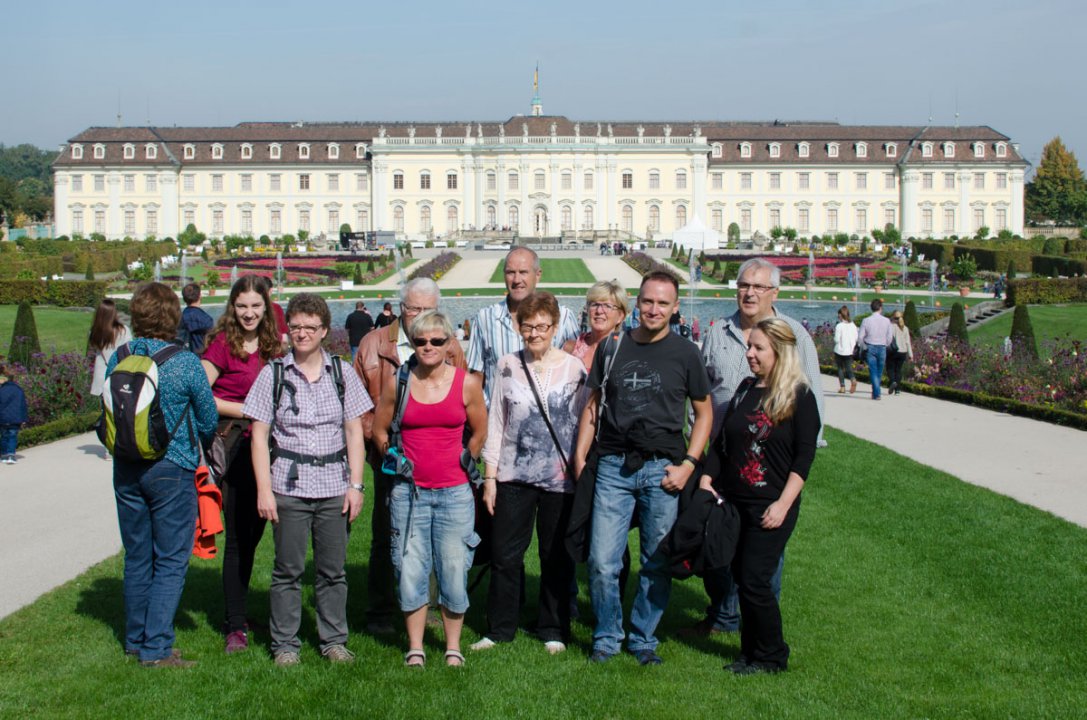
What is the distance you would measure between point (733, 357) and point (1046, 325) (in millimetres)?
19914

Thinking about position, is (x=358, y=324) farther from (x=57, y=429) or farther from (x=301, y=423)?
(x=301, y=423)

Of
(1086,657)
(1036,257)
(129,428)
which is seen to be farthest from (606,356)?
(1036,257)

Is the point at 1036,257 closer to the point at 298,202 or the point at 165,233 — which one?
the point at 298,202

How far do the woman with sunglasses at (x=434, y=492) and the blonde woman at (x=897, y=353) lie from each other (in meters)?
10.6

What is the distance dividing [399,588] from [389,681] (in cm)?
39

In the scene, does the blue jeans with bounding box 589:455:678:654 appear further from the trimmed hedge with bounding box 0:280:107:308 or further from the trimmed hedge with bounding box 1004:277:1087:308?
the trimmed hedge with bounding box 0:280:107:308

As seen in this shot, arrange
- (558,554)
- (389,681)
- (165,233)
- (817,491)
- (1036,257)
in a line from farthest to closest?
(165,233) → (1036,257) → (817,491) → (558,554) → (389,681)

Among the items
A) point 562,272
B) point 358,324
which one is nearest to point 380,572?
point 358,324

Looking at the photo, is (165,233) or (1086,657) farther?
(165,233)

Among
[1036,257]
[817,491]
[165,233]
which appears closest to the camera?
[817,491]

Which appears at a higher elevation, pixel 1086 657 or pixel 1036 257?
pixel 1036 257

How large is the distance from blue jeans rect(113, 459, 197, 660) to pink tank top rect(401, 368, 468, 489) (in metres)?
0.90

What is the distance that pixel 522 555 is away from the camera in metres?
4.72

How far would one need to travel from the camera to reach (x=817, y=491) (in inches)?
307
